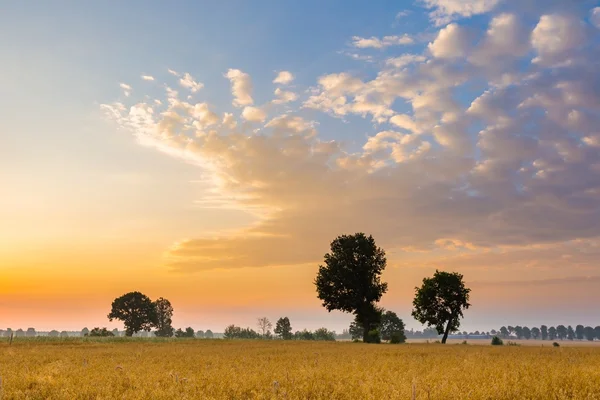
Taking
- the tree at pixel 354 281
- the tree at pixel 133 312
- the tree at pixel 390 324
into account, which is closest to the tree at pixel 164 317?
the tree at pixel 133 312

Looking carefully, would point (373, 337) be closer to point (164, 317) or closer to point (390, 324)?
point (390, 324)

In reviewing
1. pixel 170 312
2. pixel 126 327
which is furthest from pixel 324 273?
pixel 170 312

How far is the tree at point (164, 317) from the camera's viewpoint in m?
161

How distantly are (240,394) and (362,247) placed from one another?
6117 centimetres

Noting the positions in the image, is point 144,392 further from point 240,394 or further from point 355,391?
point 355,391

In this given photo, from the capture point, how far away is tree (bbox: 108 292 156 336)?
142 metres

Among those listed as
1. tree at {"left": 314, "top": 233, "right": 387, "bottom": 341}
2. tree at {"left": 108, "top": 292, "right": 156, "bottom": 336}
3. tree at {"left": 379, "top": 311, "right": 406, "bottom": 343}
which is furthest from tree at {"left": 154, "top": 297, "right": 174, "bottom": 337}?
tree at {"left": 314, "top": 233, "right": 387, "bottom": 341}

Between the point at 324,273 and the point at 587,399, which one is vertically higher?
Result: the point at 324,273

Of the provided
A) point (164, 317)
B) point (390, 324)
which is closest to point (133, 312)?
point (164, 317)

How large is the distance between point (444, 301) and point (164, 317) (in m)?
119

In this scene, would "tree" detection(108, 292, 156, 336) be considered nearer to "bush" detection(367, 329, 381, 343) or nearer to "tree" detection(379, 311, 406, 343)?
"tree" detection(379, 311, 406, 343)

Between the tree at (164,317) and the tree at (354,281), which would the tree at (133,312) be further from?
the tree at (354,281)

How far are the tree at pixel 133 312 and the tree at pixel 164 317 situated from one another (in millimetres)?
13230

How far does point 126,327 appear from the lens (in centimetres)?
14425
